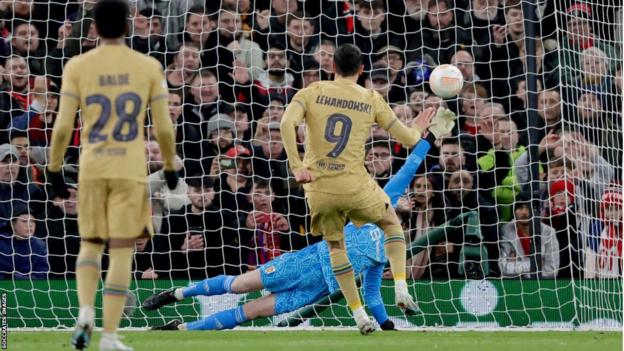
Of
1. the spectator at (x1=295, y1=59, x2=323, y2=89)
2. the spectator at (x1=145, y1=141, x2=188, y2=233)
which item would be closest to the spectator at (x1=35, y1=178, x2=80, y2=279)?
the spectator at (x1=145, y1=141, x2=188, y2=233)

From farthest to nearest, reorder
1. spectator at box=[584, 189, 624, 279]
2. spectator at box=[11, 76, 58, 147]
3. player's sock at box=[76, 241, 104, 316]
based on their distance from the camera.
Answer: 1. spectator at box=[11, 76, 58, 147]
2. spectator at box=[584, 189, 624, 279]
3. player's sock at box=[76, 241, 104, 316]

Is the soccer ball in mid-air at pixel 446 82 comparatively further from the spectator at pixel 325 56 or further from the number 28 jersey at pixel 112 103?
the number 28 jersey at pixel 112 103

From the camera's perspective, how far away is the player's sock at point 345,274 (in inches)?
372

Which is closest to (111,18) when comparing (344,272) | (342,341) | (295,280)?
(344,272)

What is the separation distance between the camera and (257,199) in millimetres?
12734

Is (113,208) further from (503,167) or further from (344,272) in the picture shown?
(503,167)

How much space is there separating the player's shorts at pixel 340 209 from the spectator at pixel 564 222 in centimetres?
315

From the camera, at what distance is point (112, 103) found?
23.4 feet

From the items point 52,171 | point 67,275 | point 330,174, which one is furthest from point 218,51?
point 52,171

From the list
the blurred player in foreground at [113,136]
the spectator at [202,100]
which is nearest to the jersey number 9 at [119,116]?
the blurred player in foreground at [113,136]

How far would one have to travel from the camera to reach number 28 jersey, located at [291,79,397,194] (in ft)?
30.6

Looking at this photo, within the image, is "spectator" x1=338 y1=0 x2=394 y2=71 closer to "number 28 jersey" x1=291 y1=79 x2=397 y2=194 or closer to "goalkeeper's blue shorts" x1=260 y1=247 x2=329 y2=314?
"goalkeeper's blue shorts" x1=260 y1=247 x2=329 y2=314

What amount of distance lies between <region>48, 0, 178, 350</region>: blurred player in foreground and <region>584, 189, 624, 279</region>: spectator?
5996 millimetres

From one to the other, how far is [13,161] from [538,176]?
206 inches
